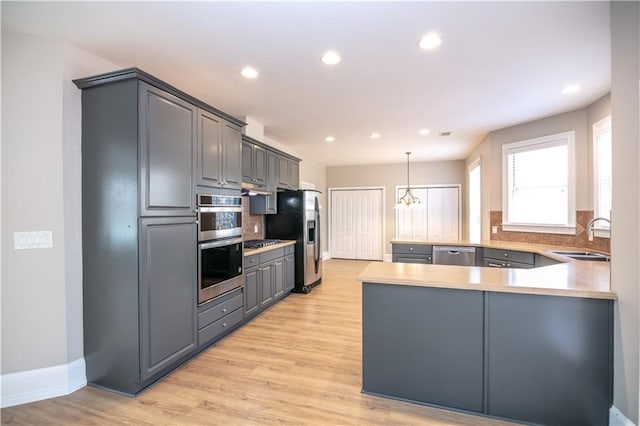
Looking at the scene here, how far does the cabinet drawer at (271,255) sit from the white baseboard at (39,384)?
2.07 meters

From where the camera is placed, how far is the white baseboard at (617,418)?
5.33 ft

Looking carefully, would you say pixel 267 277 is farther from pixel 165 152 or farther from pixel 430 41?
pixel 430 41

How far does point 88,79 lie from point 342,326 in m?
3.33

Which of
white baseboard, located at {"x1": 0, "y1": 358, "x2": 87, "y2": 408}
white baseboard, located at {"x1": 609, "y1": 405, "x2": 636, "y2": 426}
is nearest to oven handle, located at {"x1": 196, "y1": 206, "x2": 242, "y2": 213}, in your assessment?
white baseboard, located at {"x1": 0, "y1": 358, "x2": 87, "y2": 408}

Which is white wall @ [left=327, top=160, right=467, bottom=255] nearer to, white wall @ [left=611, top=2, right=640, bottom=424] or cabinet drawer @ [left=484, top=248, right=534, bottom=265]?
cabinet drawer @ [left=484, top=248, right=534, bottom=265]

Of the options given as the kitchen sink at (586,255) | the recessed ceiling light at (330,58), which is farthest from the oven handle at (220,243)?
the kitchen sink at (586,255)

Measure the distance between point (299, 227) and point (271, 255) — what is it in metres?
0.90

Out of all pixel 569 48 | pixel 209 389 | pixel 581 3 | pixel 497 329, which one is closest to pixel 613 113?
pixel 581 3

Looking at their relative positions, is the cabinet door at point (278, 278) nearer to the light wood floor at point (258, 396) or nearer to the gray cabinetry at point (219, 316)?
the gray cabinetry at point (219, 316)

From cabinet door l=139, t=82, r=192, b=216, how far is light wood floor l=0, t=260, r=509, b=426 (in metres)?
1.35

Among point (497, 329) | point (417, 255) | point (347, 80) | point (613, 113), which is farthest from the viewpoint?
point (417, 255)

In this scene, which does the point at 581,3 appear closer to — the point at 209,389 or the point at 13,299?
the point at 209,389

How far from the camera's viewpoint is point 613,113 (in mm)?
1780

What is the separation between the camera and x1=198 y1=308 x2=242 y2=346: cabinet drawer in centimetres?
279
